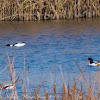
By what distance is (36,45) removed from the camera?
14.6 meters

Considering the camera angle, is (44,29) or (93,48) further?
(44,29)

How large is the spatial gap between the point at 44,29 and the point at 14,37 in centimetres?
260

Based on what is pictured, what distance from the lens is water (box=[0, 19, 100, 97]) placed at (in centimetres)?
866

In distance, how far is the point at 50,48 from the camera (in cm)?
1368

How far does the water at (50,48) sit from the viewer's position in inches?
341

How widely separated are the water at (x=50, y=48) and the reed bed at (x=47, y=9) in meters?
0.77

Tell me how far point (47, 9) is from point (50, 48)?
9499mm

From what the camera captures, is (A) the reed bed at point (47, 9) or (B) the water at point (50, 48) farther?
(A) the reed bed at point (47, 9)

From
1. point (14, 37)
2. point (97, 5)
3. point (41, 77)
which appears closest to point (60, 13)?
point (97, 5)

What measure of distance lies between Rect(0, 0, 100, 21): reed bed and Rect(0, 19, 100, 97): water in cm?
77

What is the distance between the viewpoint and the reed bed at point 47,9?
22.4m

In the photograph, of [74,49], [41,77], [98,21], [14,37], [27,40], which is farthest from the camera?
[98,21]

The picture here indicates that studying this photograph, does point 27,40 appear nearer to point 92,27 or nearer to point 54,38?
point 54,38

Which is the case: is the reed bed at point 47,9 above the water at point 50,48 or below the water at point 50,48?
above
